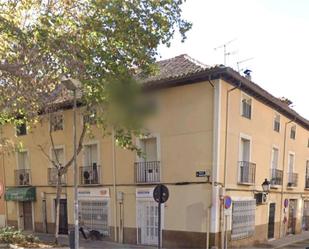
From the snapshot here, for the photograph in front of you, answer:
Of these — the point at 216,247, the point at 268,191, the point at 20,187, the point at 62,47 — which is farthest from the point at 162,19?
the point at 20,187

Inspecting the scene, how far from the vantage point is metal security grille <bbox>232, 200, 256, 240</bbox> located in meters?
16.2

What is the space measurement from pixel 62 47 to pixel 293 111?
51.5 ft

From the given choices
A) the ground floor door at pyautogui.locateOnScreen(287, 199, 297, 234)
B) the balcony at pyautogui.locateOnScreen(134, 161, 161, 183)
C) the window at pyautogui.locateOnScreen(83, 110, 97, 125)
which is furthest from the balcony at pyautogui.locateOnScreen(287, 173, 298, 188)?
the window at pyautogui.locateOnScreen(83, 110, 97, 125)

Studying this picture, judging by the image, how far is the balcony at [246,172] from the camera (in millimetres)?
16703

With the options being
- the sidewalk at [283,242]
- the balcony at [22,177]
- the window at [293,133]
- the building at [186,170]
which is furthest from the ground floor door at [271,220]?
the balcony at [22,177]

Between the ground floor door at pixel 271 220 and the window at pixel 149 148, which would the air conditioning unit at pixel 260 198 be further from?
the window at pixel 149 148

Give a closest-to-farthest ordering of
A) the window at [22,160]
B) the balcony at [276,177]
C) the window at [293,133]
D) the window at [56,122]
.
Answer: the window at [56,122], the balcony at [276,177], the window at [22,160], the window at [293,133]

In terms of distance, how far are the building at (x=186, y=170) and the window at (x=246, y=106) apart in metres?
0.04

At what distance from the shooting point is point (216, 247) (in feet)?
48.0

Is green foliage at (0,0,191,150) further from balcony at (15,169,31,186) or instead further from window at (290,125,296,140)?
window at (290,125,296,140)

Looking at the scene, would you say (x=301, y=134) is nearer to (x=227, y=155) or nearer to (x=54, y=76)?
(x=227, y=155)

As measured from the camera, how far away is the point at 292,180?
23.1m

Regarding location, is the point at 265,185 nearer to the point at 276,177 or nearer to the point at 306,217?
the point at 276,177

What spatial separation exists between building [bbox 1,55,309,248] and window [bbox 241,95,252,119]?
0.14 feet
